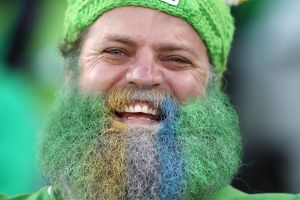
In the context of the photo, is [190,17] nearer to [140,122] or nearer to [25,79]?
[140,122]

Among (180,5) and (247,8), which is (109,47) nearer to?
(180,5)

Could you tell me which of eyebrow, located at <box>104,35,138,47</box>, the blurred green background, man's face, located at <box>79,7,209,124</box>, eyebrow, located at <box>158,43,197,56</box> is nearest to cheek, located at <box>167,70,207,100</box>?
man's face, located at <box>79,7,209,124</box>

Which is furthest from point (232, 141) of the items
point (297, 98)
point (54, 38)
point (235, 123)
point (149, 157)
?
point (54, 38)

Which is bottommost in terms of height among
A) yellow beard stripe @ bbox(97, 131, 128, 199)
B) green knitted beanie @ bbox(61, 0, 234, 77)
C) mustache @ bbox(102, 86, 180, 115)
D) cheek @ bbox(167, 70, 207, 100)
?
yellow beard stripe @ bbox(97, 131, 128, 199)

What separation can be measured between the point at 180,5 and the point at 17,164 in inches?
72.9

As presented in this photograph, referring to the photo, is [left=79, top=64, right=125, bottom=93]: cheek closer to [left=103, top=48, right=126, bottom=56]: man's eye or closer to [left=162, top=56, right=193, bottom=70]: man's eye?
[left=103, top=48, right=126, bottom=56]: man's eye

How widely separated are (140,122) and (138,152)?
159 mm

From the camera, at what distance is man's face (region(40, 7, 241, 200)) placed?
358 cm

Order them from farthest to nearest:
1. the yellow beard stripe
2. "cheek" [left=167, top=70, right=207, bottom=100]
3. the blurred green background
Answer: the blurred green background < "cheek" [left=167, top=70, right=207, bottom=100] < the yellow beard stripe

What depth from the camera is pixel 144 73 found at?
3723 millimetres

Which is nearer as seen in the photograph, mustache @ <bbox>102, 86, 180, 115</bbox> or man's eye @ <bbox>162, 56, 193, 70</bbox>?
mustache @ <bbox>102, 86, 180, 115</bbox>

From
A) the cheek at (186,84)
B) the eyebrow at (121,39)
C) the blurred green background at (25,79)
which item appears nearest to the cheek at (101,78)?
the eyebrow at (121,39)

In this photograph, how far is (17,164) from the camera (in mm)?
5262

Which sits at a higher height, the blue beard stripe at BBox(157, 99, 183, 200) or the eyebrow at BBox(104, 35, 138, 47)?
the eyebrow at BBox(104, 35, 138, 47)
